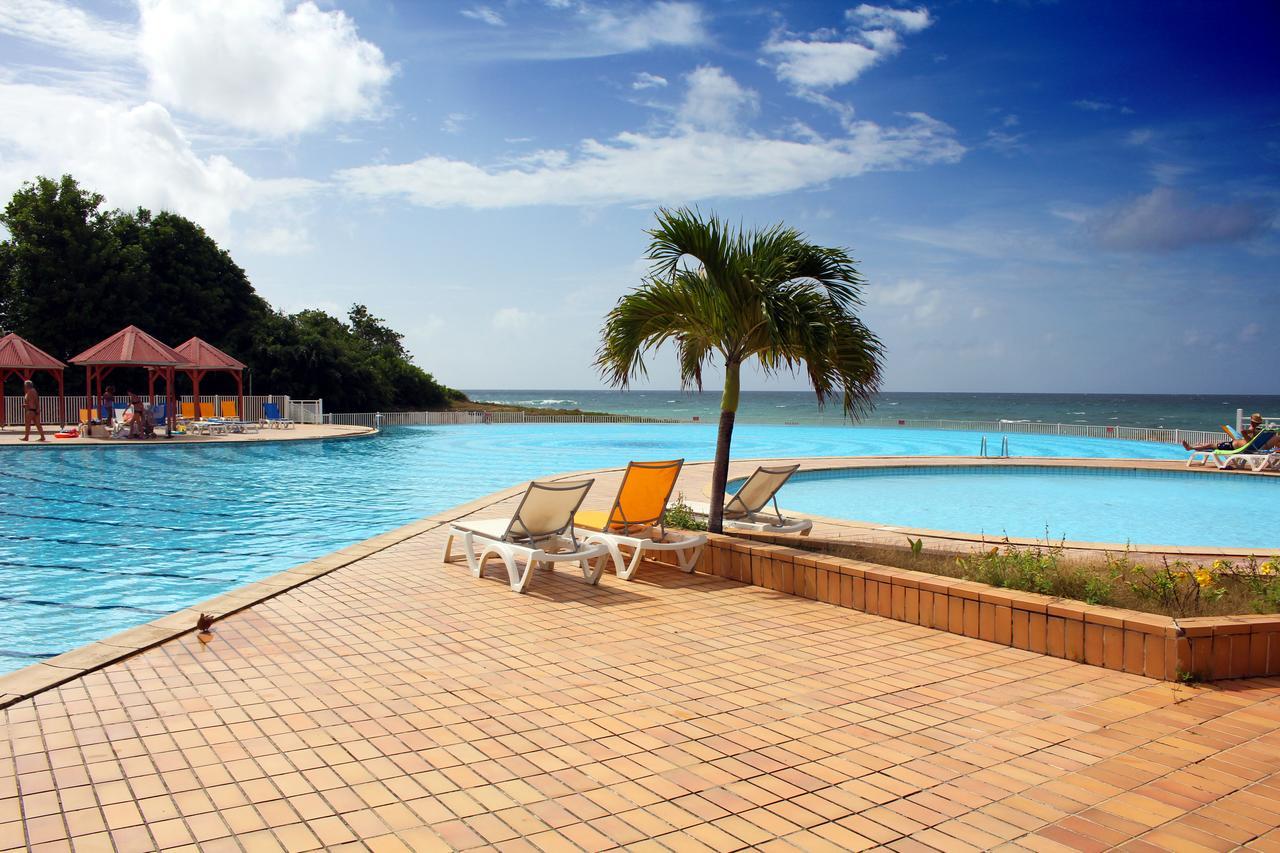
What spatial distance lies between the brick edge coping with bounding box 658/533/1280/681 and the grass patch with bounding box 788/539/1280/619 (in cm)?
18

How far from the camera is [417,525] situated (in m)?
8.47

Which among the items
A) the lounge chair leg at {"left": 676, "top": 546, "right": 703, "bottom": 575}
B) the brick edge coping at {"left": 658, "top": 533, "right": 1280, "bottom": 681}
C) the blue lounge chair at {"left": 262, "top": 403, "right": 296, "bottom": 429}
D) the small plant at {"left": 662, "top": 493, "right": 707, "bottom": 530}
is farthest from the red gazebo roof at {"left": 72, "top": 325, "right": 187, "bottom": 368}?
the brick edge coping at {"left": 658, "top": 533, "right": 1280, "bottom": 681}

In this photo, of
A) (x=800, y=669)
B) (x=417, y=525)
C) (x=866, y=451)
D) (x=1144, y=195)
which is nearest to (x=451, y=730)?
(x=800, y=669)

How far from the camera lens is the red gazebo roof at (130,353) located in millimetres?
21188

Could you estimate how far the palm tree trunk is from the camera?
6.62 metres

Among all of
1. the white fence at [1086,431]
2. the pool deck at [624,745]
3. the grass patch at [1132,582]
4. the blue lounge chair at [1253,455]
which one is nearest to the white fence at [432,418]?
the white fence at [1086,431]

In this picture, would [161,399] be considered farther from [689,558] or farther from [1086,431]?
[1086,431]

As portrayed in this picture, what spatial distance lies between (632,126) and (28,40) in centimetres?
1383

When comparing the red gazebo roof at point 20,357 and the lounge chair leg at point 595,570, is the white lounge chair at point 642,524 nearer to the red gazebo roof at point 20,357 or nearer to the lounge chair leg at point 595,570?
the lounge chair leg at point 595,570

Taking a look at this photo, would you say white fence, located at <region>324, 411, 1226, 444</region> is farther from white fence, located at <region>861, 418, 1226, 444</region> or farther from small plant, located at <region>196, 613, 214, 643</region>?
small plant, located at <region>196, 613, 214, 643</region>

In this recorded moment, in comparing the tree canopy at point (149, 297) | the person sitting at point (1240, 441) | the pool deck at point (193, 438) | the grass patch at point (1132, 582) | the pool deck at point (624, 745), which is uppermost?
the tree canopy at point (149, 297)

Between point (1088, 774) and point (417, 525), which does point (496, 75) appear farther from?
point (1088, 774)

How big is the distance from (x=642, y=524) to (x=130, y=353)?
20104 millimetres

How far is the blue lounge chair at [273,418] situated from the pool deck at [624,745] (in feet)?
77.1
